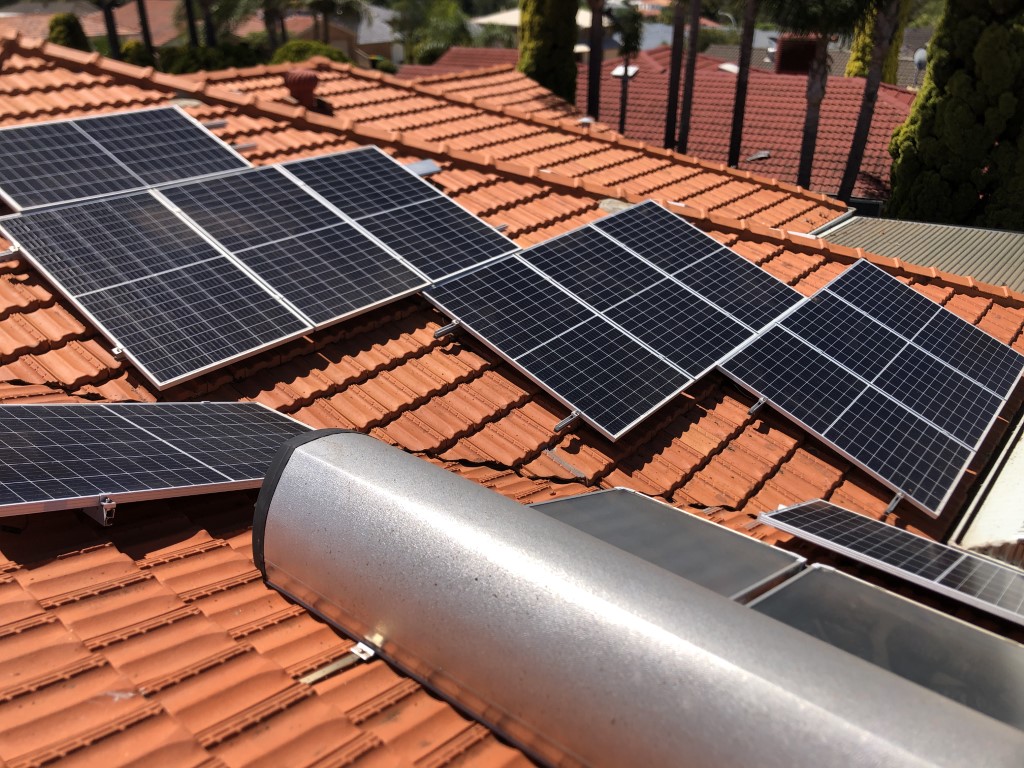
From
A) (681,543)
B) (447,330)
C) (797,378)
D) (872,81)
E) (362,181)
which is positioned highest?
(362,181)

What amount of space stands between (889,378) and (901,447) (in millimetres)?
1101

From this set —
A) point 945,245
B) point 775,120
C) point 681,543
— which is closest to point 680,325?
point 681,543

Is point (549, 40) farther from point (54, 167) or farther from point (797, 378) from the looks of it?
point (797, 378)

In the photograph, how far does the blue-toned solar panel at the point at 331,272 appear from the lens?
8320mm

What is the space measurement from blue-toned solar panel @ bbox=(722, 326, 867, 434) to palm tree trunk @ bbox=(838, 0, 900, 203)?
1729 cm

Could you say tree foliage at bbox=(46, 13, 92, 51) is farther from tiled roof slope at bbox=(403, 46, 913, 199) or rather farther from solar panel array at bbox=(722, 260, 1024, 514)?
solar panel array at bbox=(722, 260, 1024, 514)

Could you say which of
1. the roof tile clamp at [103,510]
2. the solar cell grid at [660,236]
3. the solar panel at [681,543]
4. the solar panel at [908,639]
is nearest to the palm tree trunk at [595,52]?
the solar cell grid at [660,236]

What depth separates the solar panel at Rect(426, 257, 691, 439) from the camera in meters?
8.00

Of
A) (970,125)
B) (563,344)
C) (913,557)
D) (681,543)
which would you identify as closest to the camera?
(681,543)

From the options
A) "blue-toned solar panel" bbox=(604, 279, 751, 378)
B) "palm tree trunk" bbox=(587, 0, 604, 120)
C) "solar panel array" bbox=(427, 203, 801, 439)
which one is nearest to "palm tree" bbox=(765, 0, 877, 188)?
"palm tree trunk" bbox=(587, 0, 604, 120)

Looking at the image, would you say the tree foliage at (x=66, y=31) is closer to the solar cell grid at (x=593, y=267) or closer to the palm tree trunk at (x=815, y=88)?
the palm tree trunk at (x=815, y=88)

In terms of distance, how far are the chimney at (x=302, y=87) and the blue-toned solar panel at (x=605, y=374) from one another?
840 cm

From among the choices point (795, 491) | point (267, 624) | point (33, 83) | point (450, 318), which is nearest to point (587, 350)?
point (450, 318)

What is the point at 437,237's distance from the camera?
9789 mm
